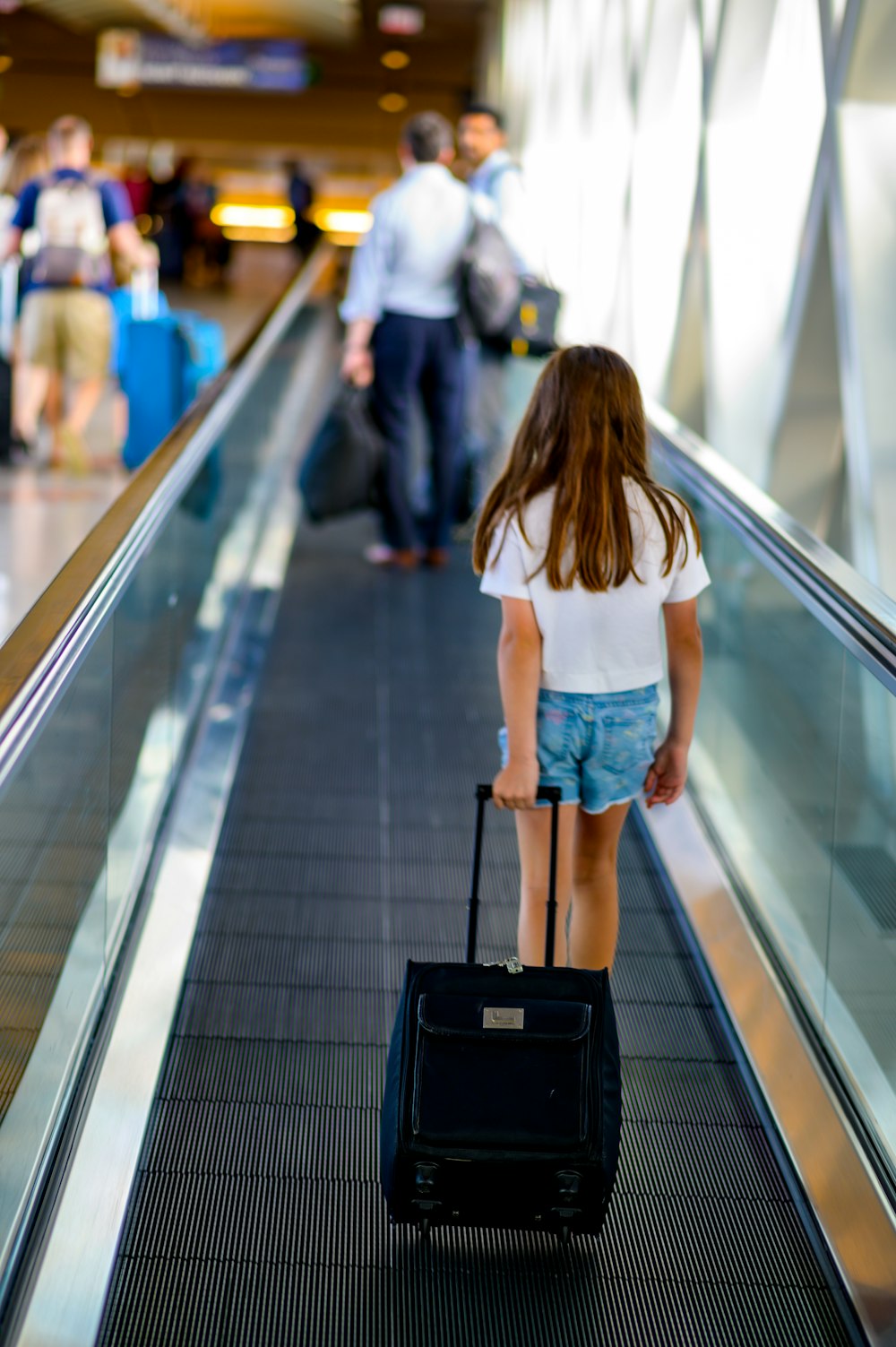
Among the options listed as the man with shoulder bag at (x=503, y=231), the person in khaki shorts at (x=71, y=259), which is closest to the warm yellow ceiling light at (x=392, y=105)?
the person in khaki shorts at (x=71, y=259)

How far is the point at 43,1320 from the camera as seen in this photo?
235cm

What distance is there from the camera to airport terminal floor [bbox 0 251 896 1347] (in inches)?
99.9

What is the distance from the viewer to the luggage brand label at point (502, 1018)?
2.51m

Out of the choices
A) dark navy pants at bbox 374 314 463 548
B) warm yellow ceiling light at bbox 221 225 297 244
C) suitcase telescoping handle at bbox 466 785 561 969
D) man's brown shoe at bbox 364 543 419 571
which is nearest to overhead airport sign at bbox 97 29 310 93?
warm yellow ceiling light at bbox 221 225 297 244

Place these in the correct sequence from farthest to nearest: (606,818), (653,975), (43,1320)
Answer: (653,975), (606,818), (43,1320)

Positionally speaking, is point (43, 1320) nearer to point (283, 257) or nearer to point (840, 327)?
point (840, 327)

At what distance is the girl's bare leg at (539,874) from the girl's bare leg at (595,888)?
39 millimetres

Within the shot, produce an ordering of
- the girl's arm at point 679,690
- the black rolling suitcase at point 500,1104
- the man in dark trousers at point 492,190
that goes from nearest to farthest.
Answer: the black rolling suitcase at point 500,1104
the girl's arm at point 679,690
the man in dark trousers at point 492,190

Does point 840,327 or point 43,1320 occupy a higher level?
point 840,327

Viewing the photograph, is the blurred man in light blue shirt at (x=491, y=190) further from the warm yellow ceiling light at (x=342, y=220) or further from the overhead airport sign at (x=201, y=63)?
the warm yellow ceiling light at (x=342, y=220)

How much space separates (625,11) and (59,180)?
346 cm

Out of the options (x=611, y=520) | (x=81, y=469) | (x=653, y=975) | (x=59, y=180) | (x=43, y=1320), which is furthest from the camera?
(x=81, y=469)

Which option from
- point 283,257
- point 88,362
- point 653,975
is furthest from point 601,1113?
point 283,257

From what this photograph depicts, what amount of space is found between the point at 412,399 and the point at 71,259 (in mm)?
2522
